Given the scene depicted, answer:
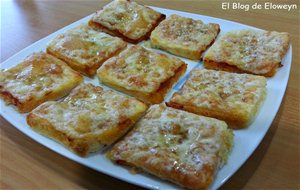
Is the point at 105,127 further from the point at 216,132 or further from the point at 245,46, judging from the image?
the point at 245,46

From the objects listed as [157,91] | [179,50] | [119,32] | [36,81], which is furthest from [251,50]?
[36,81]

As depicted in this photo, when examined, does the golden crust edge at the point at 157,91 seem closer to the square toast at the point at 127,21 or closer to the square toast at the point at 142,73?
the square toast at the point at 142,73

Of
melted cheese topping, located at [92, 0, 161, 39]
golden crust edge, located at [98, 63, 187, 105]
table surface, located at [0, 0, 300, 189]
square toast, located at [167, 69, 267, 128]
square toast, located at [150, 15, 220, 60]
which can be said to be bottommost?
table surface, located at [0, 0, 300, 189]

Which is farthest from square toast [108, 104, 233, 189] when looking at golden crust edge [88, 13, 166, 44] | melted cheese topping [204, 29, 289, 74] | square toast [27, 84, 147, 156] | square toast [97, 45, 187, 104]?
golden crust edge [88, 13, 166, 44]

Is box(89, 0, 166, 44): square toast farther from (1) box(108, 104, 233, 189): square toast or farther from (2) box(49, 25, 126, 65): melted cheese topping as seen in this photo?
(1) box(108, 104, 233, 189): square toast

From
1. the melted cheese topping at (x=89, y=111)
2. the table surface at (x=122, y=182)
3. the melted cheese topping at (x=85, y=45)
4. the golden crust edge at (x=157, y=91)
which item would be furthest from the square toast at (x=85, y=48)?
the table surface at (x=122, y=182)

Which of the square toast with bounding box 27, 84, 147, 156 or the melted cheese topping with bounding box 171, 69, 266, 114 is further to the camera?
the melted cheese topping with bounding box 171, 69, 266, 114

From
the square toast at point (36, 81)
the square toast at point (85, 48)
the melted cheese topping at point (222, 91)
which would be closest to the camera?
the melted cheese topping at point (222, 91)

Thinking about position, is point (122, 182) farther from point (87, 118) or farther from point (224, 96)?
point (224, 96)
